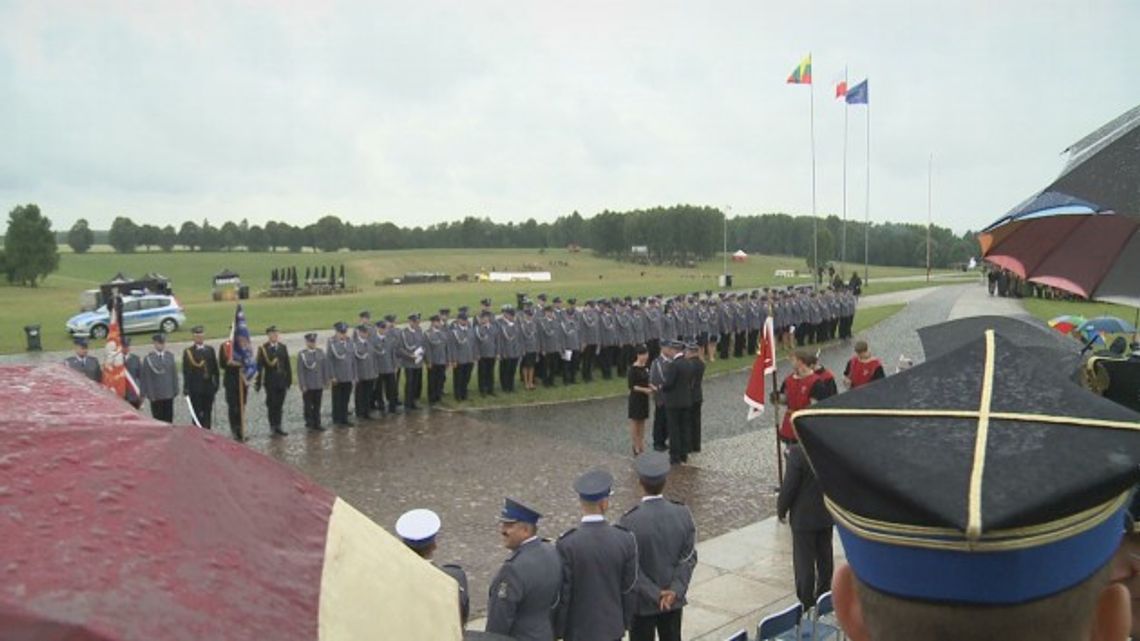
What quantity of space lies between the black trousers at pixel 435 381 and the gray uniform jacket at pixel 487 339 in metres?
0.92

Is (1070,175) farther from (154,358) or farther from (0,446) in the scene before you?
(154,358)

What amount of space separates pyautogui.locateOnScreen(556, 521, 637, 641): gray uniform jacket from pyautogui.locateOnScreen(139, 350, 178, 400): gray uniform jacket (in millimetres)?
11085

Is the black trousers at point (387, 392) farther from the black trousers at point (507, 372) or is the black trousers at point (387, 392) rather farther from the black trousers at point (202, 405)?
the black trousers at point (202, 405)

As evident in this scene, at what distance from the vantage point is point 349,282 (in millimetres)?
68812

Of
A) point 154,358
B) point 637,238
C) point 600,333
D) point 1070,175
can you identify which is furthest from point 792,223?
point 1070,175

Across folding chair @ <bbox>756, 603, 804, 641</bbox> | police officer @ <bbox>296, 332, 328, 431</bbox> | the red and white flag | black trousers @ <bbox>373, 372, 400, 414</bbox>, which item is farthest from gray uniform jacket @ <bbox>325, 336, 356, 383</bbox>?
folding chair @ <bbox>756, 603, 804, 641</bbox>

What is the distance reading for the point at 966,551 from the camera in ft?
4.91

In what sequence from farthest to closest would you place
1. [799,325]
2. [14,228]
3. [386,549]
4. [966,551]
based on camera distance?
[14,228], [799,325], [966,551], [386,549]

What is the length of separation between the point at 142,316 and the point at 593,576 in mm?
30762

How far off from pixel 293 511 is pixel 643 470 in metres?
4.81

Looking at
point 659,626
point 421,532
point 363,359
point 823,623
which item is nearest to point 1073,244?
point 823,623

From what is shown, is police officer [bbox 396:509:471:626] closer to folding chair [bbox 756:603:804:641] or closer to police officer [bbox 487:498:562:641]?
police officer [bbox 487:498:562:641]

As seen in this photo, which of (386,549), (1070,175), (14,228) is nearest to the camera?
(386,549)

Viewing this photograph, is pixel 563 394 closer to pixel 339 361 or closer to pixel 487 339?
pixel 487 339
